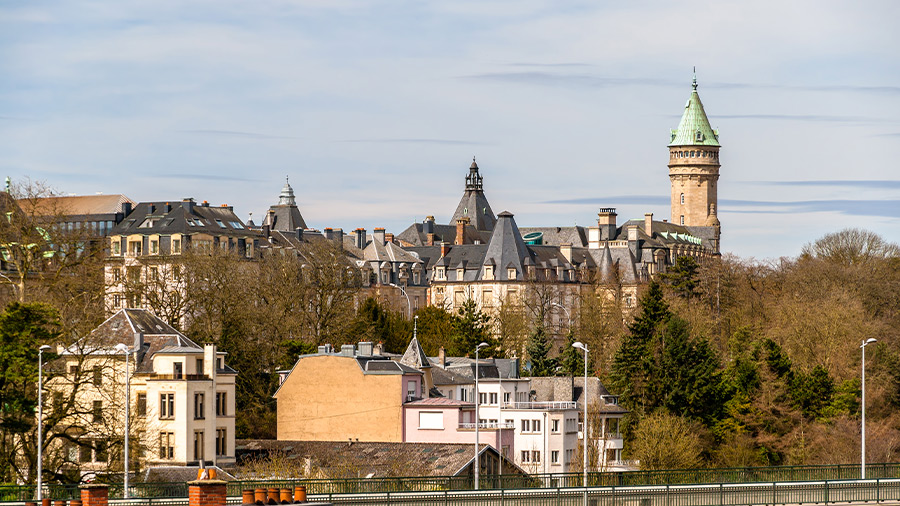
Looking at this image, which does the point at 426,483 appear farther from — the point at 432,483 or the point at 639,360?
the point at 639,360

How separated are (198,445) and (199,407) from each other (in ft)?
6.64

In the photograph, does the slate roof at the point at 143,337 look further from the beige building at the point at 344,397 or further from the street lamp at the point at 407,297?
the street lamp at the point at 407,297

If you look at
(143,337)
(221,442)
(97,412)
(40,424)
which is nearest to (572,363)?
(221,442)

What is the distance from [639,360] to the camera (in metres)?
103

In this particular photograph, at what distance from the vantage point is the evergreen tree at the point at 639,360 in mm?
100438

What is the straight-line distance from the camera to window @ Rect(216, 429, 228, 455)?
3214 inches

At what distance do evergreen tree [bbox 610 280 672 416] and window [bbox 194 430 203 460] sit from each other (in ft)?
95.5

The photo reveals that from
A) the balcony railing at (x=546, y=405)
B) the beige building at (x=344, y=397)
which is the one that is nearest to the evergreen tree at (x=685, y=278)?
the balcony railing at (x=546, y=405)

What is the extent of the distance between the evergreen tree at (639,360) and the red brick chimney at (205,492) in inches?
2452

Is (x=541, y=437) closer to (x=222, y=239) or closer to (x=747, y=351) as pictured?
(x=747, y=351)

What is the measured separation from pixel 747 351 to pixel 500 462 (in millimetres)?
33613

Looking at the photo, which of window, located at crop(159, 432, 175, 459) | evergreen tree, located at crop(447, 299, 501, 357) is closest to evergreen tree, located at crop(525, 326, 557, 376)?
evergreen tree, located at crop(447, 299, 501, 357)

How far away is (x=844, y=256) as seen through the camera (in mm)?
151250

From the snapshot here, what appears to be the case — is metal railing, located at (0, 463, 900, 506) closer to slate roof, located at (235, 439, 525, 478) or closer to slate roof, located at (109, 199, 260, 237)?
slate roof, located at (235, 439, 525, 478)
